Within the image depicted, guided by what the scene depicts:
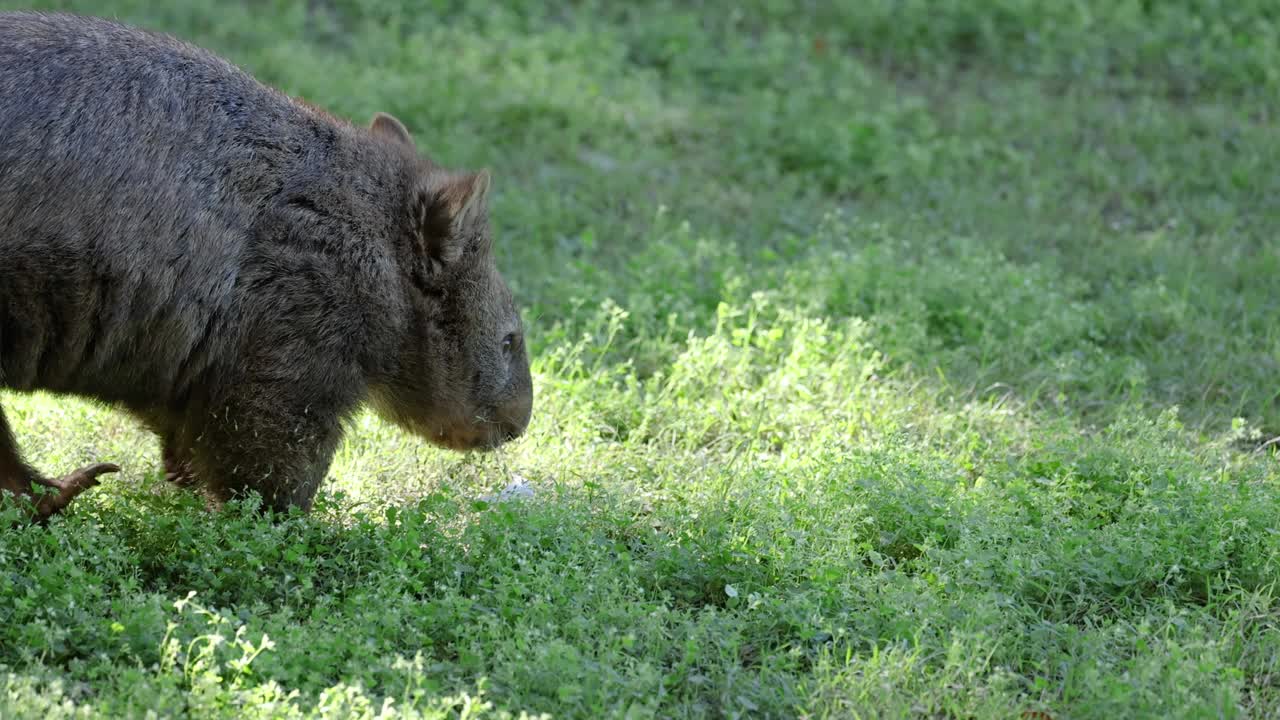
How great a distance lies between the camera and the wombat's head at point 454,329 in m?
5.64

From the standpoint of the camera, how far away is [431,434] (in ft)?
19.9

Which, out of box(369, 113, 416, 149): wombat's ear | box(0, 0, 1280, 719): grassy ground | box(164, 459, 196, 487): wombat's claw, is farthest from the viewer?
box(369, 113, 416, 149): wombat's ear

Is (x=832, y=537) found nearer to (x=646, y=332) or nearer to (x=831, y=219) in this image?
(x=646, y=332)

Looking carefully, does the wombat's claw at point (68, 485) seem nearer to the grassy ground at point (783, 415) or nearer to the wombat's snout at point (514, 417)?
the grassy ground at point (783, 415)

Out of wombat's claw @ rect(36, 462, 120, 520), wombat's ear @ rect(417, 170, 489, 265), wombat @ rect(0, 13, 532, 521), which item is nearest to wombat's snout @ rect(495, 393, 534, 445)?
wombat @ rect(0, 13, 532, 521)

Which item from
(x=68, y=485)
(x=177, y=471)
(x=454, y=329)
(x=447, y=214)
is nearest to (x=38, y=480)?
(x=68, y=485)

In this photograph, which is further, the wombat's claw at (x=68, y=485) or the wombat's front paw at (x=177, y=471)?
the wombat's front paw at (x=177, y=471)

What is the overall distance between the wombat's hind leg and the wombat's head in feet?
3.67

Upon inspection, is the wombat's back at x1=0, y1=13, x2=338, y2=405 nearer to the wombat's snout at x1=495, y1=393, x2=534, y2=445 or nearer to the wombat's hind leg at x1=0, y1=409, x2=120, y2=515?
the wombat's hind leg at x1=0, y1=409, x2=120, y2=515

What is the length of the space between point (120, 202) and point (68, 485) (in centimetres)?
123

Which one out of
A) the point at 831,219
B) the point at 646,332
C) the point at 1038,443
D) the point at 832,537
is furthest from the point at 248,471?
the point at 831,219

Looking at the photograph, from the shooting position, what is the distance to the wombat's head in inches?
222

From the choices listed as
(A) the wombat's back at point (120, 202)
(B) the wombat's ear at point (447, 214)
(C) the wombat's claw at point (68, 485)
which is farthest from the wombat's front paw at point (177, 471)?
(B) the wombat's ear at point (447, 214)

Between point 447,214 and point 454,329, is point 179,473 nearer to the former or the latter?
point 454,329
